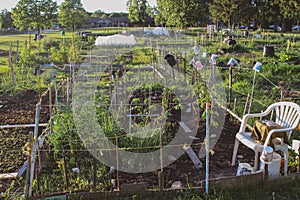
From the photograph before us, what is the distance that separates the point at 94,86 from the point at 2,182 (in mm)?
4224

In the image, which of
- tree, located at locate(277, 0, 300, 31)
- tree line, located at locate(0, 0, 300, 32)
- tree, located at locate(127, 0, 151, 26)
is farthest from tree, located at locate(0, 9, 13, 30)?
tree, located at locate(277, 0, 300, 31)

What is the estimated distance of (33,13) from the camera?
25.8 meters

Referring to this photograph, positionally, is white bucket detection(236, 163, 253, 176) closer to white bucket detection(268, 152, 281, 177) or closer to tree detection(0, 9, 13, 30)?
white bucket detection(268, 152, 281, 177)

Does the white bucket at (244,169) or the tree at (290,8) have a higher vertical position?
the tree at (290,8)

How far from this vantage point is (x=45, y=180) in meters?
3.06

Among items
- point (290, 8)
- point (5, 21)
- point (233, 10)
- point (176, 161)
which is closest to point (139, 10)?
point (233, 10)

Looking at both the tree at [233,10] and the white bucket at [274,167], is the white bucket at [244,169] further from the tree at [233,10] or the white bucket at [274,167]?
the tree at [233,10]

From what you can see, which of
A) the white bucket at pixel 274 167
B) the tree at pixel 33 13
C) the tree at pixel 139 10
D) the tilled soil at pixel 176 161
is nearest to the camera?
the white bucket at pixel 274 167

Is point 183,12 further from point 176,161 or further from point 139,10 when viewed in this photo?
point 176,161

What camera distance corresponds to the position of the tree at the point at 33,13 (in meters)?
25.3

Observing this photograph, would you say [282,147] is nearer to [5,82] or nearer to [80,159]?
[80,159]

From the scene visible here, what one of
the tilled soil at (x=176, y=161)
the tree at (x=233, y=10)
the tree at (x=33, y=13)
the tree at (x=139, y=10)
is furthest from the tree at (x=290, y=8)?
the tilled soil at (x=176, y=161)

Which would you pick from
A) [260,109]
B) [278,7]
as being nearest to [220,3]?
[278,7]

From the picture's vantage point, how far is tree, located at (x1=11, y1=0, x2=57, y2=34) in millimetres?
25266
